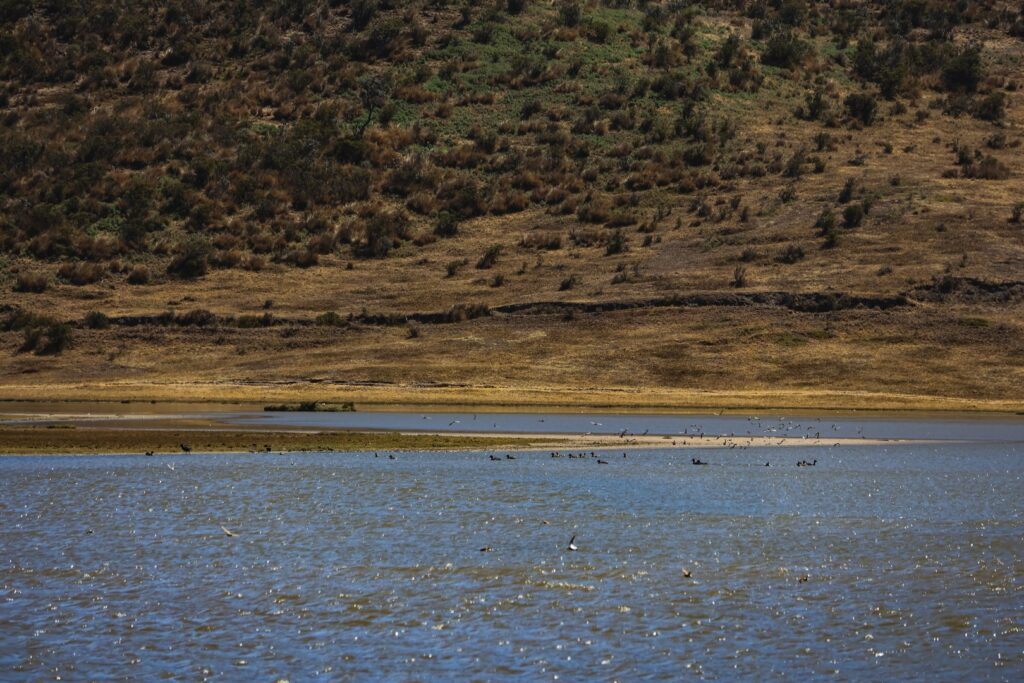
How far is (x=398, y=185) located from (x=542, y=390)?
33360mm

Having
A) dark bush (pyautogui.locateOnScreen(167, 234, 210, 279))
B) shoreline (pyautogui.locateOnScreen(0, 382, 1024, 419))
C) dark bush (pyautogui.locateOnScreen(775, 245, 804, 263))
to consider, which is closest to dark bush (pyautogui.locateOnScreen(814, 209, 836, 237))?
dark bush (pyautogui.locateOnScreen(775, 245, 804, 263))

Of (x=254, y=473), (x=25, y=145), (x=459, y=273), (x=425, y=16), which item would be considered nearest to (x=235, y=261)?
(x=459, y=273)

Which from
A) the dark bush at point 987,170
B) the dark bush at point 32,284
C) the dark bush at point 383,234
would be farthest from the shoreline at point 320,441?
the dark bush at point 987,170

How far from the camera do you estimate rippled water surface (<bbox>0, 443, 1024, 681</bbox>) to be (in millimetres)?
13898

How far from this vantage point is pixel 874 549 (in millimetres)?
20266

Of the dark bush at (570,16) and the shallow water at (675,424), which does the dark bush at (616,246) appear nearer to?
→ the shallow water at (675,424)

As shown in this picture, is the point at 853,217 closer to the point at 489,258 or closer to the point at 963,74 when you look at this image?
the point at 489,258

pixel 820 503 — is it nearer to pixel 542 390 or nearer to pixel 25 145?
pixel 542 390

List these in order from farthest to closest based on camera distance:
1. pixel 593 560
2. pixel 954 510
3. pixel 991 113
Result: pixel 991 113, pixel 954 510, pixel 593 560

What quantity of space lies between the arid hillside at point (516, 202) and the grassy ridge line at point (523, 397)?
0.87 ft

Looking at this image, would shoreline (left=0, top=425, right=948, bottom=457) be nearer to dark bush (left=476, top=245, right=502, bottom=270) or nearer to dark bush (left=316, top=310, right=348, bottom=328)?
dark bush (left=316, top=310, right=348, bottom=328)

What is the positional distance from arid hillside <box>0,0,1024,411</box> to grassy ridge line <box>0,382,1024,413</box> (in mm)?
265

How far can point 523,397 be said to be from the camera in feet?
161

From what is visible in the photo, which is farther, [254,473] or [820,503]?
[254,473]
